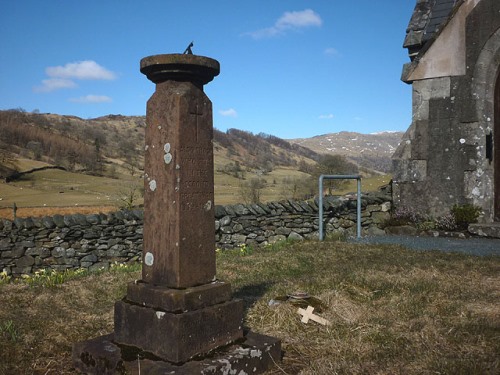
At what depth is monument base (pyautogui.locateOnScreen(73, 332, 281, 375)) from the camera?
3.19 m

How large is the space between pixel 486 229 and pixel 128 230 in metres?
8.06

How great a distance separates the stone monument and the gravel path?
5.84 metres

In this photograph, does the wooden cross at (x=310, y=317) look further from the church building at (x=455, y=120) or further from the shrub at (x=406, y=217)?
the church building at (x=455, y=120)

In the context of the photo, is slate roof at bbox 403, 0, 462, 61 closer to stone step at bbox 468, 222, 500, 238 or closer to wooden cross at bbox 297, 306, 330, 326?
stone step at bbox 468, 222, 500, 238

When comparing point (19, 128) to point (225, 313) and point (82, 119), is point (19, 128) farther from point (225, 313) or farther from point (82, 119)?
point (225, 313)

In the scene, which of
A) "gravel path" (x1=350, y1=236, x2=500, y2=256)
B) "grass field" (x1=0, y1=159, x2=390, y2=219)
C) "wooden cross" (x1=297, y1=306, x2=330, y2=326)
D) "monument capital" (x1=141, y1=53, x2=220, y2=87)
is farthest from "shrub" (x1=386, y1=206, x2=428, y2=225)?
"grass field" (x1=0, y1=159, x2=390, y2=219)

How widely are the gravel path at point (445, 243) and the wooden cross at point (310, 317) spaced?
15.2ft

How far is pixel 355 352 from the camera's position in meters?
3.73

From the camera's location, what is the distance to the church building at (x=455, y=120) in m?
10.2

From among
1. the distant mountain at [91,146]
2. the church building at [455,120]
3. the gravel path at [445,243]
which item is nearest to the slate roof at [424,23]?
the church building at [455,120]

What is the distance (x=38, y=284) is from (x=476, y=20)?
10188 mm

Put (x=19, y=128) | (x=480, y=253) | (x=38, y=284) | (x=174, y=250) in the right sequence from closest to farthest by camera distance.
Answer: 1. (x=174, y=250)
2. (x=38, y=284)
3. (x=480, y=253)
4. (x=19, y=128)

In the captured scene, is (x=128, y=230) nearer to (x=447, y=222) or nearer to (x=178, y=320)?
(x=447, y=222)


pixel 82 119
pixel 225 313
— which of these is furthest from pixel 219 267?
pixel 82 119
